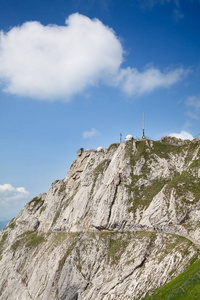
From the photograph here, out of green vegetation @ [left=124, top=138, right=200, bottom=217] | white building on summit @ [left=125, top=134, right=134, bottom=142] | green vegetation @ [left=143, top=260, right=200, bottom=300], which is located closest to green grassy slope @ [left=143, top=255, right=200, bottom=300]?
green vegetation @ [left=143, top=260, right=200, bottom=300]

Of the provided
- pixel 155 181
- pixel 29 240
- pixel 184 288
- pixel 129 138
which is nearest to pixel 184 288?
pixel 184 288

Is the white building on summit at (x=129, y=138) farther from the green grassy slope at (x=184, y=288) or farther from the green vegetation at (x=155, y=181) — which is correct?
the green grassy slope at (x=184, y=288)

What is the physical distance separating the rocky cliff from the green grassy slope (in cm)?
479

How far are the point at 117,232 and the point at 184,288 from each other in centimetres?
3442

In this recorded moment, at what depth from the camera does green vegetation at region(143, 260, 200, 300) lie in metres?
36.0

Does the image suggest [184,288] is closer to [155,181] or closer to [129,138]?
[155,181]

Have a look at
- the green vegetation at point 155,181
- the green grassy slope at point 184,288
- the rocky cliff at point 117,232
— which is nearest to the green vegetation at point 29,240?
the rocky cliff at point 117,232

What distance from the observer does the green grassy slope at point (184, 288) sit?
118 feet

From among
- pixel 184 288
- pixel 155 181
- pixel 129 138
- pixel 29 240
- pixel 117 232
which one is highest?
pixel 129 138

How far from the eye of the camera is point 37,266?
8531 cm

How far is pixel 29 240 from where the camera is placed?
107 m

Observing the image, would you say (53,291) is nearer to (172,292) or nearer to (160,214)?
(160,214)

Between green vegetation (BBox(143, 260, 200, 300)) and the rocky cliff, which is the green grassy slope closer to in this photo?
green vegetation (BBox(143, 260, 200, 300))

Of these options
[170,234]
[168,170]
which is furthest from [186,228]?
[168,170]
